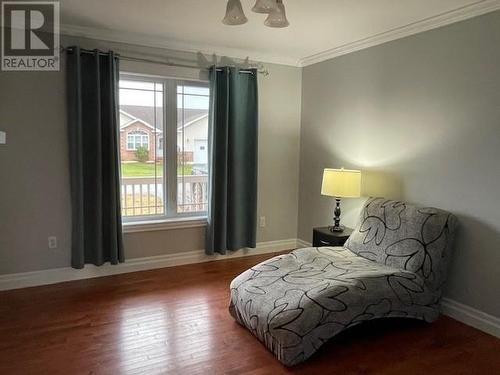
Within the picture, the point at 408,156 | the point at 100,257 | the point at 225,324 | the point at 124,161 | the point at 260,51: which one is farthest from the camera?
the point at 260,51

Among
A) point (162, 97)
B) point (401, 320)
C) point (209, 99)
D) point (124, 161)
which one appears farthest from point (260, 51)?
point (401, 320)

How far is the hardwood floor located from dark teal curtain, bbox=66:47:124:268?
47 centimetres

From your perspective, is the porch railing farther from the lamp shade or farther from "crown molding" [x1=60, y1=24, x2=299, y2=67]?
the lamp shade

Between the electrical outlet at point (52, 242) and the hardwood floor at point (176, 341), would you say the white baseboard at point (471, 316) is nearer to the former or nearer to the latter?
the hardwood floor at point (176, 341)

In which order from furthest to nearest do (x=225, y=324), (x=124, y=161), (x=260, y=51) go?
(x=260, y=51), (x=124, y=161), (x=225, y=324)

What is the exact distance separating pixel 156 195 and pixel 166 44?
1.58 m

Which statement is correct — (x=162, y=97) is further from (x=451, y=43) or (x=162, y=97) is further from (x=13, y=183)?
(x=451, y=43)

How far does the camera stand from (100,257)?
3609 millimetres

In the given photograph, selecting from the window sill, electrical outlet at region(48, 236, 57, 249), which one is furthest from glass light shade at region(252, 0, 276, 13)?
electrical outlet at region(48, 236, 57, 249)

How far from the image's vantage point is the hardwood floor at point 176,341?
2275 millimetres

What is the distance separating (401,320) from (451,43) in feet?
7.15

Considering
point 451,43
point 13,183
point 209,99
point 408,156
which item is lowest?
point 13,183

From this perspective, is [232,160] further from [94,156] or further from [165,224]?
[94,156]

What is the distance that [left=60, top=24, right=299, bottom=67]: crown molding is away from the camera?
136 inches
